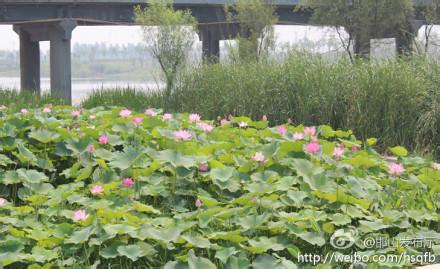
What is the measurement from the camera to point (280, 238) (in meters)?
4.39

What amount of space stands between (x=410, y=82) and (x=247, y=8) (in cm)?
2570

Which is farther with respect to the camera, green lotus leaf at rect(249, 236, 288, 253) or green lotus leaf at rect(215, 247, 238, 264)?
green lotus leaf at rect(249, 236, 288, 253)

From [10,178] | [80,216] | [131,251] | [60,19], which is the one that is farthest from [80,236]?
[60,19]

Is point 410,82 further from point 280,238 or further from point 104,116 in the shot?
point 280,238

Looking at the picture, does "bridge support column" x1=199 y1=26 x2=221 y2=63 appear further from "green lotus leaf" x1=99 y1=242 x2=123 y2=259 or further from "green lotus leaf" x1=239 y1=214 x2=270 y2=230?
"green lotus leaf" x1=99 y1=242 x2=123 y2=259

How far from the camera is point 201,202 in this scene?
4.83 m

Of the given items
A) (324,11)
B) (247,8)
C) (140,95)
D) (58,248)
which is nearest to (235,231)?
(58,248)

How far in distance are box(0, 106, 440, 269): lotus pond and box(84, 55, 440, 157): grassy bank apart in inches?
141

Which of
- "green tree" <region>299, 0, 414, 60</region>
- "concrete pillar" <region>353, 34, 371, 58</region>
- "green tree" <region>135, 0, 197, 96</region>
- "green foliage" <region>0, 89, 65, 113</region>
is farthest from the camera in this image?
"concrete pillar" <region>353, 34, 371, 58</region>

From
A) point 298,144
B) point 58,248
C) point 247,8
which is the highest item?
point 247,8

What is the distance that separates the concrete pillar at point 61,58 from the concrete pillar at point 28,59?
6.15 m

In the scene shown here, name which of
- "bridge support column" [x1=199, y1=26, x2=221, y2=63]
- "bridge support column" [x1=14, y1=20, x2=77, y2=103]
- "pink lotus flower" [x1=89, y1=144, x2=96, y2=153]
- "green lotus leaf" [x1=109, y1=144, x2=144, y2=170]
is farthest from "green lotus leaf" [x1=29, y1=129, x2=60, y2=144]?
"bridge support column" [x1=199, y1=26, x2=221, y2=63]

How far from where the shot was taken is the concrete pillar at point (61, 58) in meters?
36.2

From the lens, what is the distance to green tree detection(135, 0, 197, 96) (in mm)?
21984
